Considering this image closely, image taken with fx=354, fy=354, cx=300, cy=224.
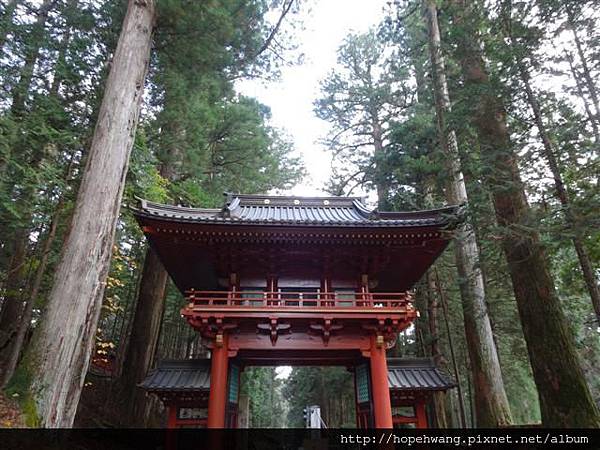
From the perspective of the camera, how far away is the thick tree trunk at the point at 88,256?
4758 mm

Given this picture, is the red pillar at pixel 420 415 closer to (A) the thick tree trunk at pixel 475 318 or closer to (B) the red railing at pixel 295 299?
(A) the thick tree trunk at pixel 475 318

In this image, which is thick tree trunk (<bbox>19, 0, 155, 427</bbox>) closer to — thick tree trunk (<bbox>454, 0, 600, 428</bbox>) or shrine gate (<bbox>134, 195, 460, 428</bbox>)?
shrine gate (<bbox>134, 195, 460, 428</bbox>)

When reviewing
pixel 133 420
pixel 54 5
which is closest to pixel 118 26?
pixel 54 5

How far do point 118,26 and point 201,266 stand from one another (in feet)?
20.2

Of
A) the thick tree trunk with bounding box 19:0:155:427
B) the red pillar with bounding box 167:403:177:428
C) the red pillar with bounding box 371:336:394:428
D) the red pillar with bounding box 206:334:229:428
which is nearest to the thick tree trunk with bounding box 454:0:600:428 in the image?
the red pillar with bounding box 371:336:394:428

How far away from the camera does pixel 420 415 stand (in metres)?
8.06

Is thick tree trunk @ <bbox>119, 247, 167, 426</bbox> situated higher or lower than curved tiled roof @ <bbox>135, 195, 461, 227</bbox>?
lower

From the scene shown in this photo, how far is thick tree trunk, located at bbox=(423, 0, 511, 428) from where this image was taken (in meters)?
6.99

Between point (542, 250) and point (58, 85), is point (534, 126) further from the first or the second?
point (58, 85)

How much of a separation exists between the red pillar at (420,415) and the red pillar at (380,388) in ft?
5.27

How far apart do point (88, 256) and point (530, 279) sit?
7.05 m

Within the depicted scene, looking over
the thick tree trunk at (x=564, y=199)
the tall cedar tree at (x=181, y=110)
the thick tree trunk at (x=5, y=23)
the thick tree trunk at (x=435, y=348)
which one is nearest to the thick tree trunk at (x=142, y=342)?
the tall cedar tree at (x=181, y=110)

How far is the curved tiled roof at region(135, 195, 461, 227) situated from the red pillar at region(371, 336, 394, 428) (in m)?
2.56

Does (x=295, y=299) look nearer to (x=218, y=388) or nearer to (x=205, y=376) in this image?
(x=218, y=388)
